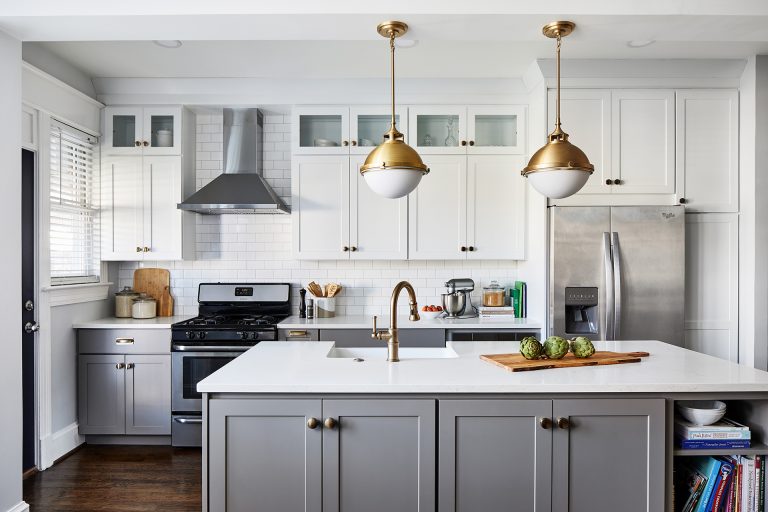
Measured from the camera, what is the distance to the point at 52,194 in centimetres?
394

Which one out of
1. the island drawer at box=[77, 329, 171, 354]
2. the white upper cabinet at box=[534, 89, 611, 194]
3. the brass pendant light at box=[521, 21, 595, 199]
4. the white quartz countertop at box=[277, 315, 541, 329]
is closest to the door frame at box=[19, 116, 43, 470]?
the island drawer at box=[77, 329, 171, 354]

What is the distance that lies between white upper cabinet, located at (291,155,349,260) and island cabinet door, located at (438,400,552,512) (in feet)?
7.90

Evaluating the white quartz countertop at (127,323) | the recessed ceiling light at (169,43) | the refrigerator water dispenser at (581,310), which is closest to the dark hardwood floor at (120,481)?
the white quartz countertop at (127,323)

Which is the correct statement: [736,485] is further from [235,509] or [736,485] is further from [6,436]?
[6,436]

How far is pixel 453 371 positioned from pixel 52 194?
3.20m

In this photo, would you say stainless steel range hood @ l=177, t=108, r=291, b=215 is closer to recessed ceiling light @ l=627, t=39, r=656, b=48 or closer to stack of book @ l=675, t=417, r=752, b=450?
recessed ceiling light @ l=627, t=39, r=656, b=48

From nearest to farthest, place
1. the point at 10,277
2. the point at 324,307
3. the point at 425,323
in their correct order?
1. the point at 10,277
2. the point at 425,323
3. the point at 324,307

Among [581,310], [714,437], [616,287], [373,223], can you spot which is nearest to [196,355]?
[373,223]

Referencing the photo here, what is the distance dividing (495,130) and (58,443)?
3.98 meters

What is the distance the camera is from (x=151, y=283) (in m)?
4.76

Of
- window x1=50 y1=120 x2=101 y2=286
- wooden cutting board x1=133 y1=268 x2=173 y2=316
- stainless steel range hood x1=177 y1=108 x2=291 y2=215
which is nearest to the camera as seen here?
window x1=50 y1=120 x2=101 y2=286

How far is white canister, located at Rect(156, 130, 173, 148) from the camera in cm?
448

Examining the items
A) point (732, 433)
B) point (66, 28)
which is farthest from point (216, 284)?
point (732, 433)

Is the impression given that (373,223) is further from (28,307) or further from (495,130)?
(28,307)
